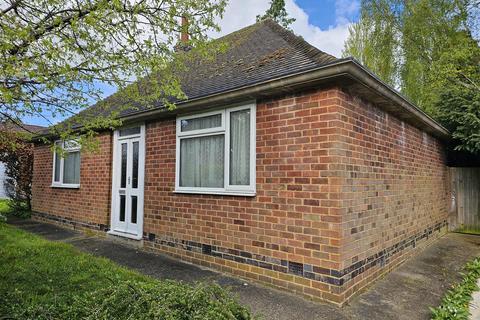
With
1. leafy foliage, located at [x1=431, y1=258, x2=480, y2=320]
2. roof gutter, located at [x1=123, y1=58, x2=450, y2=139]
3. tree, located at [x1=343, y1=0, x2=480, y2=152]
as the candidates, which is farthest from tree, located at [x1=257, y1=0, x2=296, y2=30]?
leafy foliage, located at [x1=431, y1=258, x2=480, y2=320]

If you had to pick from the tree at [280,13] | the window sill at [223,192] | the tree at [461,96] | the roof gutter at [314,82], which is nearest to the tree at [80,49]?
the roof gutter at [314,82]

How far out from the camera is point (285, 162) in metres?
4.43

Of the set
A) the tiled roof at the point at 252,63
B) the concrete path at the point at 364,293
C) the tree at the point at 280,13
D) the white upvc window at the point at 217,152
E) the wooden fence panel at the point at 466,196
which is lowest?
the concrete path at the point at 364,293

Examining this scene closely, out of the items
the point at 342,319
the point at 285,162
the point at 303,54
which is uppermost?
the point at 303,54

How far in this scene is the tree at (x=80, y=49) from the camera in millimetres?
3518

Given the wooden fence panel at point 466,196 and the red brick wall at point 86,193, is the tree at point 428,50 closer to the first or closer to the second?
the wooden fence panel at point 466,196

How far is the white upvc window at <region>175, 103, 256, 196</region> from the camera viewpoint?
4.93m

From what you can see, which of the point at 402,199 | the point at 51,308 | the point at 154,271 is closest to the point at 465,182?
the point at 402,199

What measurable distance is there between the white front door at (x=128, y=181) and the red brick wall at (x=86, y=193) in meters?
0.23

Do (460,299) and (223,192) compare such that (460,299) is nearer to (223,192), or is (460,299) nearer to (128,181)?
(223,192)

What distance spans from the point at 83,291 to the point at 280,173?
301cm

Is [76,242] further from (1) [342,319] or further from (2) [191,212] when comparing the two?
(1) [342,319]

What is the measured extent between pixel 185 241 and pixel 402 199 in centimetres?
415

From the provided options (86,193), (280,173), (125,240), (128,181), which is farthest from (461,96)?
(86,193)
